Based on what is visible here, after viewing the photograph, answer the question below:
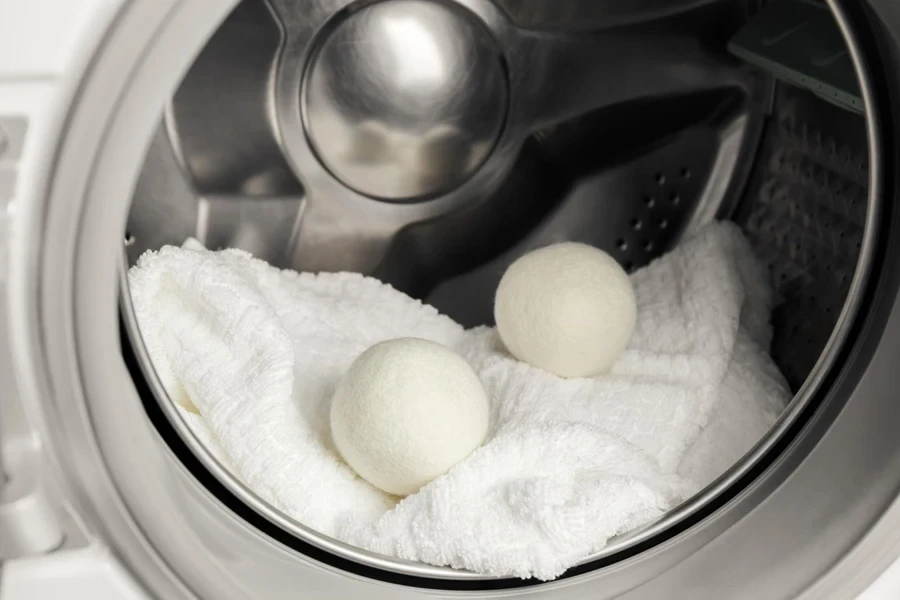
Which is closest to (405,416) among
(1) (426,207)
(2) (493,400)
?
(2) (493,400)

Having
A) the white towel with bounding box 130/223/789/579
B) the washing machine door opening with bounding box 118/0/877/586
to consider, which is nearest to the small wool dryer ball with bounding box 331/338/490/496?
the white towel with bounding box 130/223/789/579

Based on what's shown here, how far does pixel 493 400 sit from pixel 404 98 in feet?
1.04

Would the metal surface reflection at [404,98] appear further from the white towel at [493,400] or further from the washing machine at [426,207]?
the white towel at [493,400]

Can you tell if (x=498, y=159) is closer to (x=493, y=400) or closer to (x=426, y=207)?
(x=426, y=207)

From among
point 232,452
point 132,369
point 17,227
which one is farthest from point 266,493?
point 17,227

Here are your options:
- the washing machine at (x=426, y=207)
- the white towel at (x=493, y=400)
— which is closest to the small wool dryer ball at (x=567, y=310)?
the white towel at (x=493, y=400)

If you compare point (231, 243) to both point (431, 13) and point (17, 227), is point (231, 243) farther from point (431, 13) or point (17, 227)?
point (17, 227)

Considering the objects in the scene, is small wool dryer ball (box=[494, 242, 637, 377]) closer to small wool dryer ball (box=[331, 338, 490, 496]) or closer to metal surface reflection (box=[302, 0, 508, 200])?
small wool dryer ball (box=[331, 338, 490, 496])

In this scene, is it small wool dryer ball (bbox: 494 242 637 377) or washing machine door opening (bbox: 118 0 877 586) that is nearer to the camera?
small wool dryer ball (bbox: 494 242 637 377)

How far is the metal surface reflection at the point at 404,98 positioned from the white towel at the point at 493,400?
0.12 meters

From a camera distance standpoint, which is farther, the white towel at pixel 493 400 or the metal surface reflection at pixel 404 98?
the metal surface reflection at pixel 404 98

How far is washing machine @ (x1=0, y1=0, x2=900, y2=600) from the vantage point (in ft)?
1.37

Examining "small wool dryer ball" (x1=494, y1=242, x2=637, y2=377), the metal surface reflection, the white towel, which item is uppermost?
the metal surface reflection

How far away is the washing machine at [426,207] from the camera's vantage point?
0.42 metres
